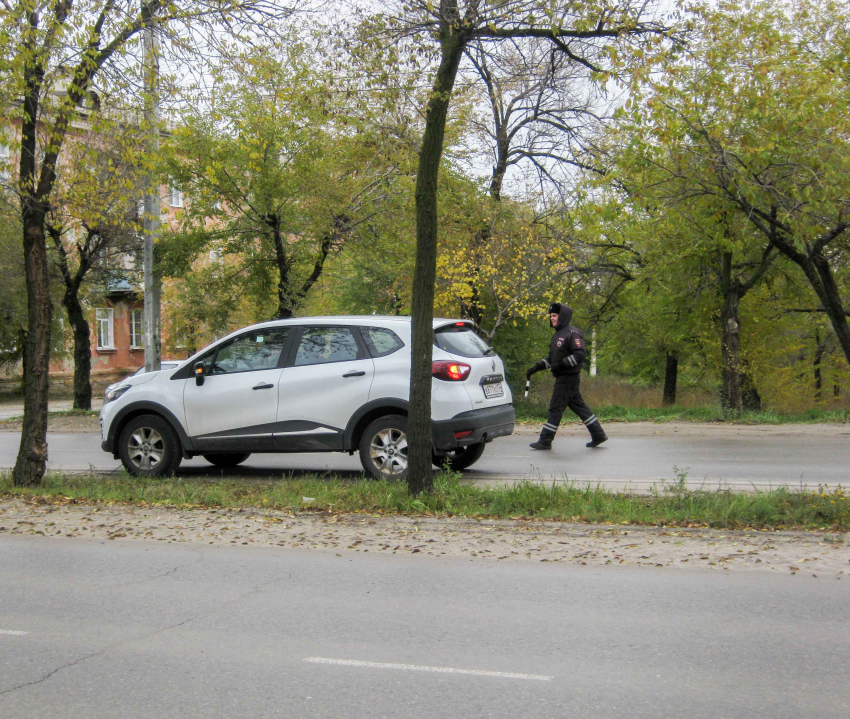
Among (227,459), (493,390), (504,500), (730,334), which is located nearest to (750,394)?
(730,334)

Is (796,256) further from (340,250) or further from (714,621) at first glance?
(340,250)

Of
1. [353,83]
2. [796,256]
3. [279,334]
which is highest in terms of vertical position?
[353,83]

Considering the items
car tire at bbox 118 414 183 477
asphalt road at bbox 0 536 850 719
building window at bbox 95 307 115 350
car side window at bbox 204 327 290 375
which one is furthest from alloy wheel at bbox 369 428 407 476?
building window at bbox 95 307 115 350

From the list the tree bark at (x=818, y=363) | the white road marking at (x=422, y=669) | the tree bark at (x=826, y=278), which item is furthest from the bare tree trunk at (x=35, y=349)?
the tree bark at (x=818, y=363)

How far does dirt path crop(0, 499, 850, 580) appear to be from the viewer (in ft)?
22.5

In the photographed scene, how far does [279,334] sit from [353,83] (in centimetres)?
321

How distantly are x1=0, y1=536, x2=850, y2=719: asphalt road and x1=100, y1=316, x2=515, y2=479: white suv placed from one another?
320 cm

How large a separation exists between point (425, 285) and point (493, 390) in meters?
2.26

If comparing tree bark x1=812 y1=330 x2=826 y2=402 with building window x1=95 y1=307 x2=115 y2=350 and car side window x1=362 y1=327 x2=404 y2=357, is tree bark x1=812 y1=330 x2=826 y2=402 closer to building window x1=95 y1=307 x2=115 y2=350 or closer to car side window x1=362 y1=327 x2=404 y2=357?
car side window x1=362 y1=327 x2=404 y2=357

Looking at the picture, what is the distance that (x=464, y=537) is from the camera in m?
7.71

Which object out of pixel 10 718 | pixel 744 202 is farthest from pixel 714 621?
pixel 744 202

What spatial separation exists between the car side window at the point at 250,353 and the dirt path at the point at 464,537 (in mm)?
2393

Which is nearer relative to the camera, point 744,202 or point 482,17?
point 482,17

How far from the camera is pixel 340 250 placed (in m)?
23.3
